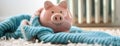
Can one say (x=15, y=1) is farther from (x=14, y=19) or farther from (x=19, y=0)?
(x=14, y=19)

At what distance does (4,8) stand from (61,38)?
1.48 metres

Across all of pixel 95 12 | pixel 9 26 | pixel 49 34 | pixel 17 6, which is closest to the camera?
pixel 49 34

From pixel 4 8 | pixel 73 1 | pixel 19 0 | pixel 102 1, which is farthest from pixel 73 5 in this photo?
pixel 4 8

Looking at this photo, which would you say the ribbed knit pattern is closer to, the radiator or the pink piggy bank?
the pink piggy bank

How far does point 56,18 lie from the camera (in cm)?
98

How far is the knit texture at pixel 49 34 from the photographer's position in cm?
79

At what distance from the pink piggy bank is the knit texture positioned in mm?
35

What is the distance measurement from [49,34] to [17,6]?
1374 mm

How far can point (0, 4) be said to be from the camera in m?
2.22

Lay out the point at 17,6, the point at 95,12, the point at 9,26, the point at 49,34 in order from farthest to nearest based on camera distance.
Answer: the point at 17,6 → the point at 95,12 → the point at 9,26 → the point at 49,34

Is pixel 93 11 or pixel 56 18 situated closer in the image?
pixel 56 18

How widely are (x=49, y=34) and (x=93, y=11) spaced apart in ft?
3.89

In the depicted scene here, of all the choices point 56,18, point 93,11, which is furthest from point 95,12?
point 56,18

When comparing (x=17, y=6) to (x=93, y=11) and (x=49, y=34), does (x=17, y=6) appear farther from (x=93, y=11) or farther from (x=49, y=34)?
(x=49, y=34)
